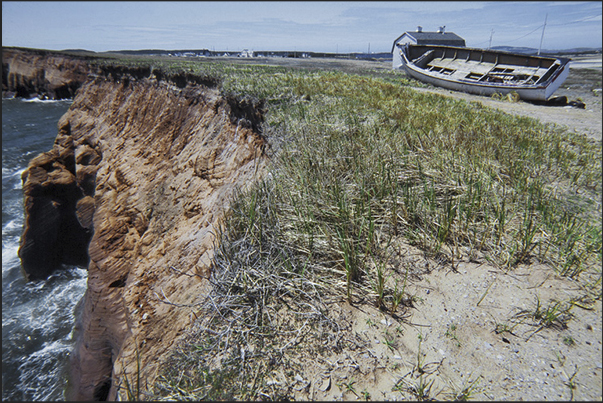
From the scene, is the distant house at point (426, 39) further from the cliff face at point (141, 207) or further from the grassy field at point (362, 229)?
the grassy field at point (362, 229)

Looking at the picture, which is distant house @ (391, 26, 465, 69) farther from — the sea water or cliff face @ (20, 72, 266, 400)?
the sea water

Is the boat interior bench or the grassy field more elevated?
the boat interior bench

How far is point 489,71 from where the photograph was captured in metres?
16.0

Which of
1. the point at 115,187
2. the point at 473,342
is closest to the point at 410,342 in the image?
the point at 473,342

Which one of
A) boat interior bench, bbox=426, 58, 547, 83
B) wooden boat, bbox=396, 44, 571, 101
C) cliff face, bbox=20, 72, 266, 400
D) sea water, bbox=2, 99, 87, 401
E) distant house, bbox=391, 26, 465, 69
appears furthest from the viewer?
distant house, bbox=391, 26, 465, 69

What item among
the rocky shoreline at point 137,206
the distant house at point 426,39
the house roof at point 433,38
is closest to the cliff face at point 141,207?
the rocky shoreline at point 137,206

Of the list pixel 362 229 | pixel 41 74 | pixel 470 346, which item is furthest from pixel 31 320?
pixel 41 74

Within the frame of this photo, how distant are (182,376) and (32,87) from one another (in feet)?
192

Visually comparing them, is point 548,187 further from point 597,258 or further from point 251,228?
point 251,228

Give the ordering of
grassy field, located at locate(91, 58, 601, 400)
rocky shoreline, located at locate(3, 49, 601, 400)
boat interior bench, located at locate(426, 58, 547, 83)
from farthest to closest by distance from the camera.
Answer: boat interior bench, located at locate(426, 58, 547, 83) < rocky shoreline, located at locate(3, 49, 601, 400) < grassy field, located at locate(91, 58, 601, 400)

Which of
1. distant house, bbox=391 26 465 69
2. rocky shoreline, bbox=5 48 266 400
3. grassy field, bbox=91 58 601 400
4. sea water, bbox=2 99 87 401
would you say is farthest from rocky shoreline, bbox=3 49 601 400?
distant house, bbox=391 26 465 69

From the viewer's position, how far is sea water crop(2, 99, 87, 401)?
8398 mm

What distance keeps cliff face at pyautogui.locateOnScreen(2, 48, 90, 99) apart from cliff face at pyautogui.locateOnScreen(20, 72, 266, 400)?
28101 mm

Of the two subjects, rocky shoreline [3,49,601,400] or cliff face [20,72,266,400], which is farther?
rocky shoreline [3,49,601,400]
